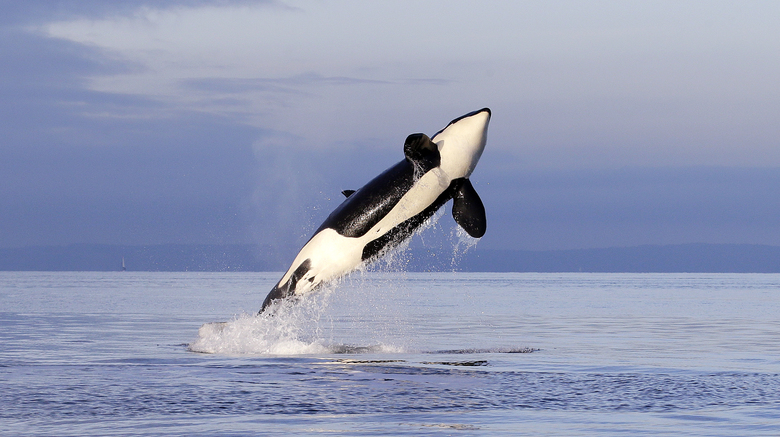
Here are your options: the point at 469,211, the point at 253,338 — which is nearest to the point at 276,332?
the point at 253,338

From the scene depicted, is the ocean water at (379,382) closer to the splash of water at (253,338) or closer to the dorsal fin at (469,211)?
the splash of water at (253,338)

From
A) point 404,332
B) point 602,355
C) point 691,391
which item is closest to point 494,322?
point 404,332

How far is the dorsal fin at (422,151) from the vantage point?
17.1 metres

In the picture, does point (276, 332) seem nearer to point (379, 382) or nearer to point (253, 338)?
point (253, 338)

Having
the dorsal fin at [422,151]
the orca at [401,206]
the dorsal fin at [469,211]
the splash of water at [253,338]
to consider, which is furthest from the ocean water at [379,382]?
the dorsal fin at [422,151]

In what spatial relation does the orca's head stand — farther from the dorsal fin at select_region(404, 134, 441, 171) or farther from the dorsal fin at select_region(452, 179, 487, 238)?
the dorsal fin at select_region(452, 179, 487, 238)

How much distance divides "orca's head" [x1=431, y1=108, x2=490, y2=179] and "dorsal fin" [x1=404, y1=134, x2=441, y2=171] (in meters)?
0.19

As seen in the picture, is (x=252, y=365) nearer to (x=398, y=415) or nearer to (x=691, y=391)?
(x=398, y=415)

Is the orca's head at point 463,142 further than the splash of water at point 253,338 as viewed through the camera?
No

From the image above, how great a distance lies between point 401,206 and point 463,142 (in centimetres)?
183

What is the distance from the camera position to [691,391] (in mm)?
13719

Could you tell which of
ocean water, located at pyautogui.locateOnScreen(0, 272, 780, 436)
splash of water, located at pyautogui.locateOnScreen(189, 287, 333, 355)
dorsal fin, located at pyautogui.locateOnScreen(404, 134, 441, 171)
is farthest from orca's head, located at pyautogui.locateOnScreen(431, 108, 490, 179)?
splash of water, located at pyautogui.locateOnScreen(189, 287, 333, 355)

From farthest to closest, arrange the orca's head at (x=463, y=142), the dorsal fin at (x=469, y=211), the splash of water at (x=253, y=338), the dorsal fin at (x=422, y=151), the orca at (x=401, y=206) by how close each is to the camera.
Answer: the splash of water at (x=253, y=338) < the dorsal fin at (x=469, y=211) < the orca's head at (x=463, y=142) < the orca at (x=401, y=206) < the dorsal fin at (x=422, y=151)

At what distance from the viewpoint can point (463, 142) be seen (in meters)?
17.7
